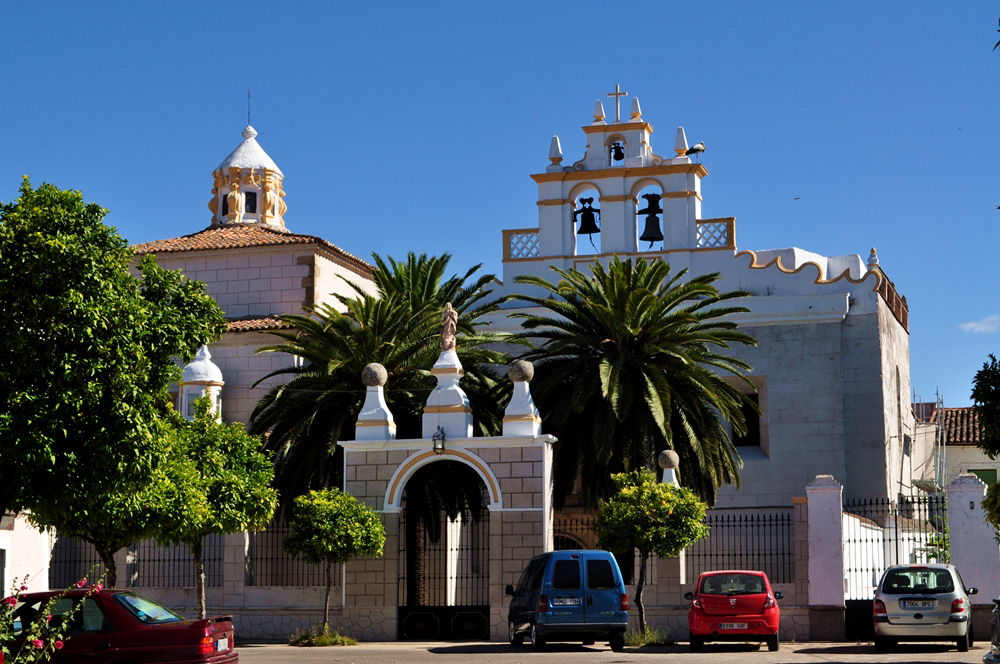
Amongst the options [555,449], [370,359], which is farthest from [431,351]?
[555,449]

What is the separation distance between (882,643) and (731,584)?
263 cm

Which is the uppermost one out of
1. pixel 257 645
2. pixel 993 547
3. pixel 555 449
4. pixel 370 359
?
pixel 370 359

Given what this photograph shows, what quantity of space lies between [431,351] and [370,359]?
1472 millimetres

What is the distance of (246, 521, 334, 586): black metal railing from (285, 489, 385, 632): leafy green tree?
3.62m

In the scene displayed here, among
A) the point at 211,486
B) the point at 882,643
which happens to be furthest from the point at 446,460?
the point at 882,643

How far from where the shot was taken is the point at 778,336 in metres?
39.6

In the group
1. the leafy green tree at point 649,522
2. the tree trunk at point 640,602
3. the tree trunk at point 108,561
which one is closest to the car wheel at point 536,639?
the tree trunk at point 640,602

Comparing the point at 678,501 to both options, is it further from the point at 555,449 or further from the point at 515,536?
the point at 555,449

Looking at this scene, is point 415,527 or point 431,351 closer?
point 415,527

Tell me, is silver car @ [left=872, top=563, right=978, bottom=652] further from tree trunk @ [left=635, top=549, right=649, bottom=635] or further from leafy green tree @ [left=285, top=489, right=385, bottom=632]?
leafy green tree @ [left=285, top=489, right=385, bottom=632]

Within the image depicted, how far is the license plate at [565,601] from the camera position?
2241cm

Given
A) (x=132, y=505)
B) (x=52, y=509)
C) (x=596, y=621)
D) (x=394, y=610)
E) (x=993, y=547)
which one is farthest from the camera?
(x=394, y=610)

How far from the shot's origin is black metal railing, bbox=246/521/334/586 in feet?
103

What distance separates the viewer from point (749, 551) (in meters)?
36.4
